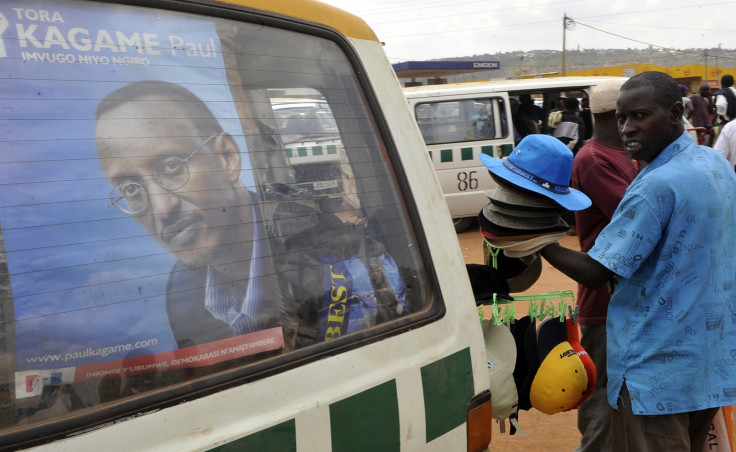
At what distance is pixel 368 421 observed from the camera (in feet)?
4.58

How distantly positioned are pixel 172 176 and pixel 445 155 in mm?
7537

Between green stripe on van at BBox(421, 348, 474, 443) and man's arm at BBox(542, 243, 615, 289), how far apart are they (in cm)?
59

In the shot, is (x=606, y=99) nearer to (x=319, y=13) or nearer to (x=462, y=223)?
(x=319, y=13)

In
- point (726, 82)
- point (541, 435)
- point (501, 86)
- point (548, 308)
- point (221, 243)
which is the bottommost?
point (541, 435)

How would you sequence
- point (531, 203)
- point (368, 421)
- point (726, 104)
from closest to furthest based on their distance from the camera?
point (368, 421) → point (531, 203) → point (726, 104)

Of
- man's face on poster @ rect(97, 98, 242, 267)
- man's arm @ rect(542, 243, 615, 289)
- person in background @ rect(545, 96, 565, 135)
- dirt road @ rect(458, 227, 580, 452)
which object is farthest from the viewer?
person in background @ rect(545, 96, 565, 135)

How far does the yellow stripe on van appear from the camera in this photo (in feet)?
4.90

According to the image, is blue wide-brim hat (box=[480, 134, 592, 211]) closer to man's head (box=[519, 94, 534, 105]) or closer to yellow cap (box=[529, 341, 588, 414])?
yellow cap (box=[529, 341, 588, 414])

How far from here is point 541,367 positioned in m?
2.23

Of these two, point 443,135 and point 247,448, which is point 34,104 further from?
point 443,135

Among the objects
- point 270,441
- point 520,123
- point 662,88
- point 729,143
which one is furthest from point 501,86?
point 270,441

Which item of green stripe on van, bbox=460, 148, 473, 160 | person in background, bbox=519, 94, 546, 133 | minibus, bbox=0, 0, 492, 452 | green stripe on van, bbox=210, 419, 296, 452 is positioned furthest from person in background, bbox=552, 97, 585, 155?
green stripe on van, bbox=210, 419, 296, 452

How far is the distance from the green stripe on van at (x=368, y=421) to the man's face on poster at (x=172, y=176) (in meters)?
0.41

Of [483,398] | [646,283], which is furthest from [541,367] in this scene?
[483,398]
